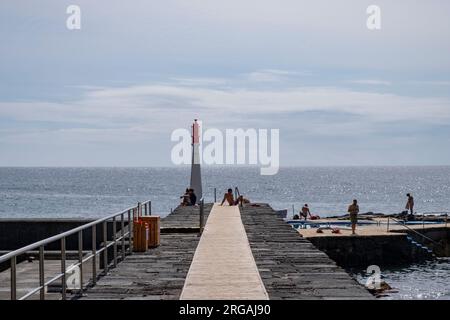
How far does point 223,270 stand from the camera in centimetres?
1338

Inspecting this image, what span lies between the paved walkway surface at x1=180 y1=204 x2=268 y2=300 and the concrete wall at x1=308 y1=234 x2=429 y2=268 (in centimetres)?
1445

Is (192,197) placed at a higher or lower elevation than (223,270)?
higher

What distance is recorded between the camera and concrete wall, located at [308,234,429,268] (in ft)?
115

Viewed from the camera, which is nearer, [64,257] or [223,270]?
[64,257]

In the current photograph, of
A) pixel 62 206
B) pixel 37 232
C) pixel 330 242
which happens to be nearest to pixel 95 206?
pixel 62 206

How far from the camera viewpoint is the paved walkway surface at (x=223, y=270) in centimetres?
1112

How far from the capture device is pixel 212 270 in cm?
1344

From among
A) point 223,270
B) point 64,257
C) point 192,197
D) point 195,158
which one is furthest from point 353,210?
point 64,257

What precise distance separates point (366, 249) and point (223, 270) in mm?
23486

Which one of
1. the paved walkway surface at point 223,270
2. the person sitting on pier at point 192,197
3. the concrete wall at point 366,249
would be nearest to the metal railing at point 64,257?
the paved walkway surface at point 223,270

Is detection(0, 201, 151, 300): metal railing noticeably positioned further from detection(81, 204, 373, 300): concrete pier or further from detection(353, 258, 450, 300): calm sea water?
detection(353, 258, 450, 300): calm sea water

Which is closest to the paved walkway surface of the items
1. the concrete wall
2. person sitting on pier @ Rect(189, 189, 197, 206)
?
person sitting on pier @ Rect(189, 189, 197, 206)

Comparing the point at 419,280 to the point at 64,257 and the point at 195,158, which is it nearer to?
the point at 195,158
